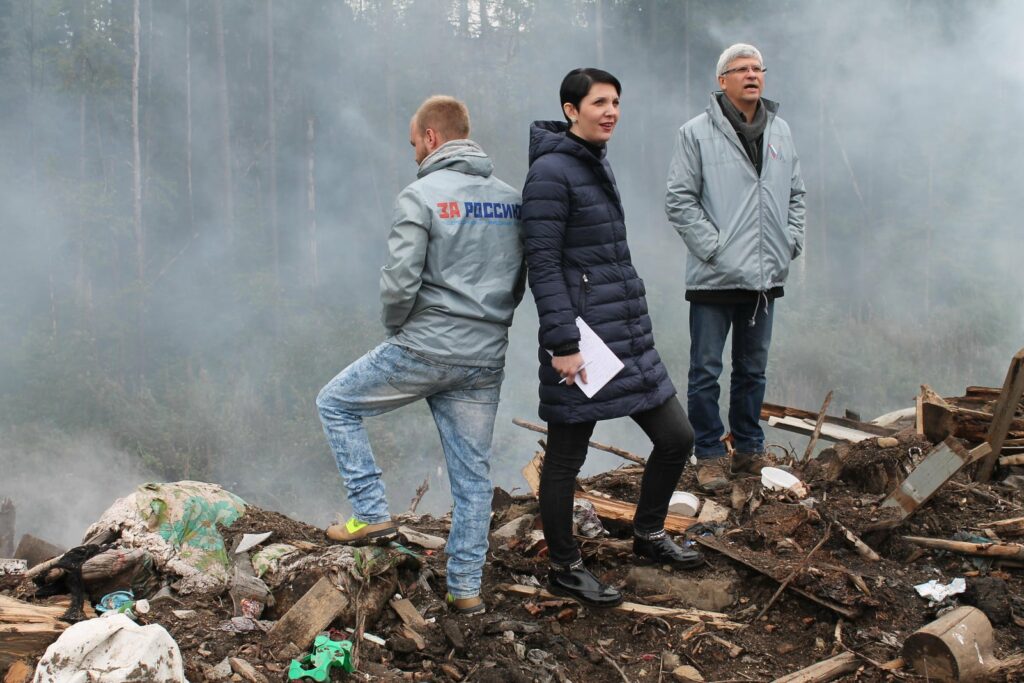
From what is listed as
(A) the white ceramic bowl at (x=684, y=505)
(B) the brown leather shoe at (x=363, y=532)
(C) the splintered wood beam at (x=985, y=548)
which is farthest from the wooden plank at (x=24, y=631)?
(C) the splintered wood beam at (x=985, y=548)

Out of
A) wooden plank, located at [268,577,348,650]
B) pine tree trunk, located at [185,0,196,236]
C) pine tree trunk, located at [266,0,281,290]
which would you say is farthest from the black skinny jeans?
pine tree trunk, located at [185,0,196,236]

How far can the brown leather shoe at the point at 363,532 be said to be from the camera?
3.55m

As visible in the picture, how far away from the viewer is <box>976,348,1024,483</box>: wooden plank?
184 inches

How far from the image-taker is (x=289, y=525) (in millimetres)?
4164

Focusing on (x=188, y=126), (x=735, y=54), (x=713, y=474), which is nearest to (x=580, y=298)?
(x=713, y=474)

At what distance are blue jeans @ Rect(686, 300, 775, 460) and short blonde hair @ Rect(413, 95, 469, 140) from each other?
72.5 inches

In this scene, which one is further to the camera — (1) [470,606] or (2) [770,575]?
(2) [770,575]

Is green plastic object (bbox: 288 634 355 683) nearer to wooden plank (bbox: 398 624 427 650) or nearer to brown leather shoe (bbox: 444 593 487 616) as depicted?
wooden plank (bbox: 398 624 427 650)

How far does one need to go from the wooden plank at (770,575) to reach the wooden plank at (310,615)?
1662mm

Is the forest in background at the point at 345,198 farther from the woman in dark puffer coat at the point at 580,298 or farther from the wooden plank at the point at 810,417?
the woman in dark puffer coat at the point at 580,298

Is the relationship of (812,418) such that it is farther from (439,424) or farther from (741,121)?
(439,424)

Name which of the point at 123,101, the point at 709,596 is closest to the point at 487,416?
the point at 709,596

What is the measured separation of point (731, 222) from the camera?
15.3ft

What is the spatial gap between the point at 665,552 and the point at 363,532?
1.33 metres
